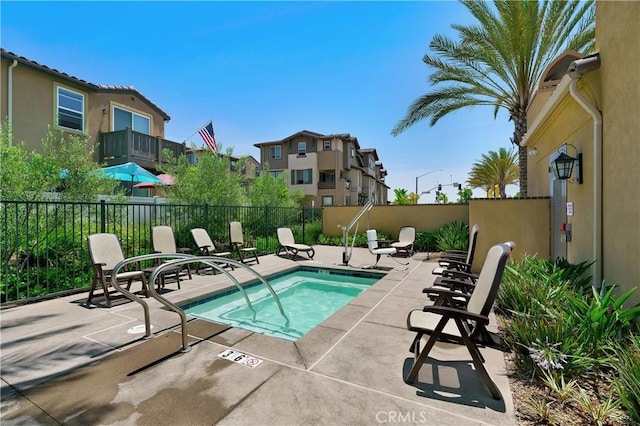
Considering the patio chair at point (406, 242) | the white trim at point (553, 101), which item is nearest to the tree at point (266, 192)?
the patio chair at point (406, 242)

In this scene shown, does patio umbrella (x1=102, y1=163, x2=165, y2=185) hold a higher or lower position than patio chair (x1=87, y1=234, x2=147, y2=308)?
higher

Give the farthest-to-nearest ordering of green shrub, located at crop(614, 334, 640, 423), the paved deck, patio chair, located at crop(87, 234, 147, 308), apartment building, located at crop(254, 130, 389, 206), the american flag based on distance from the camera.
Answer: apartment building, located at crop(254, 130, 389, 206), the american flag, patio chair, located at crop(87, 234, 147, 308), the paved deck, green shrub, located at crop(614, 334, 640, 423)

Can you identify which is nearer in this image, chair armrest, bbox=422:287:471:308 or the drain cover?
chair armrest, bbox=422:287:471:308

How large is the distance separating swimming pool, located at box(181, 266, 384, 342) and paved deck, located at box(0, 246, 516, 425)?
0.89m

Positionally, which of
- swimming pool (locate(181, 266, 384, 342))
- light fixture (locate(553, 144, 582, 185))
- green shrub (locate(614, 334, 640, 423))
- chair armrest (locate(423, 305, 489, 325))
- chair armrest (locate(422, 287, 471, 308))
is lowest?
swimming pool (locate(181, 266, 384, 342))

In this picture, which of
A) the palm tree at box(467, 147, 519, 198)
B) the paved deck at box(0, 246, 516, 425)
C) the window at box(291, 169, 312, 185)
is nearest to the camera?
the paved deck at box(0, 246, 516, 425)

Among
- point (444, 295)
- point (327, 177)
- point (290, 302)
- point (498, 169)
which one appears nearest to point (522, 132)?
point (444, 295)

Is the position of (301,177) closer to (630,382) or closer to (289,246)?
(289,246)

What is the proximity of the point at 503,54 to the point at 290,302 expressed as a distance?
10301mm

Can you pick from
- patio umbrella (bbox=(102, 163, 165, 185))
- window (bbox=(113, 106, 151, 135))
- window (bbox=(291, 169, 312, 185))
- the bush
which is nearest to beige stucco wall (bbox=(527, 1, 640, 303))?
the bush

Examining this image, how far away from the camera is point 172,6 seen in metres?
7.64

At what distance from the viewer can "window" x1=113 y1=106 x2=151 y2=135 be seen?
1360 centimetres

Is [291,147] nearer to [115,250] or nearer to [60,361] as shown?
[115,250]

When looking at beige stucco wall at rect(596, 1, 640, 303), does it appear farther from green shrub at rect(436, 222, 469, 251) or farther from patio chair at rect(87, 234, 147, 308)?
patio chair at rect(87, 234, 147, 308)
